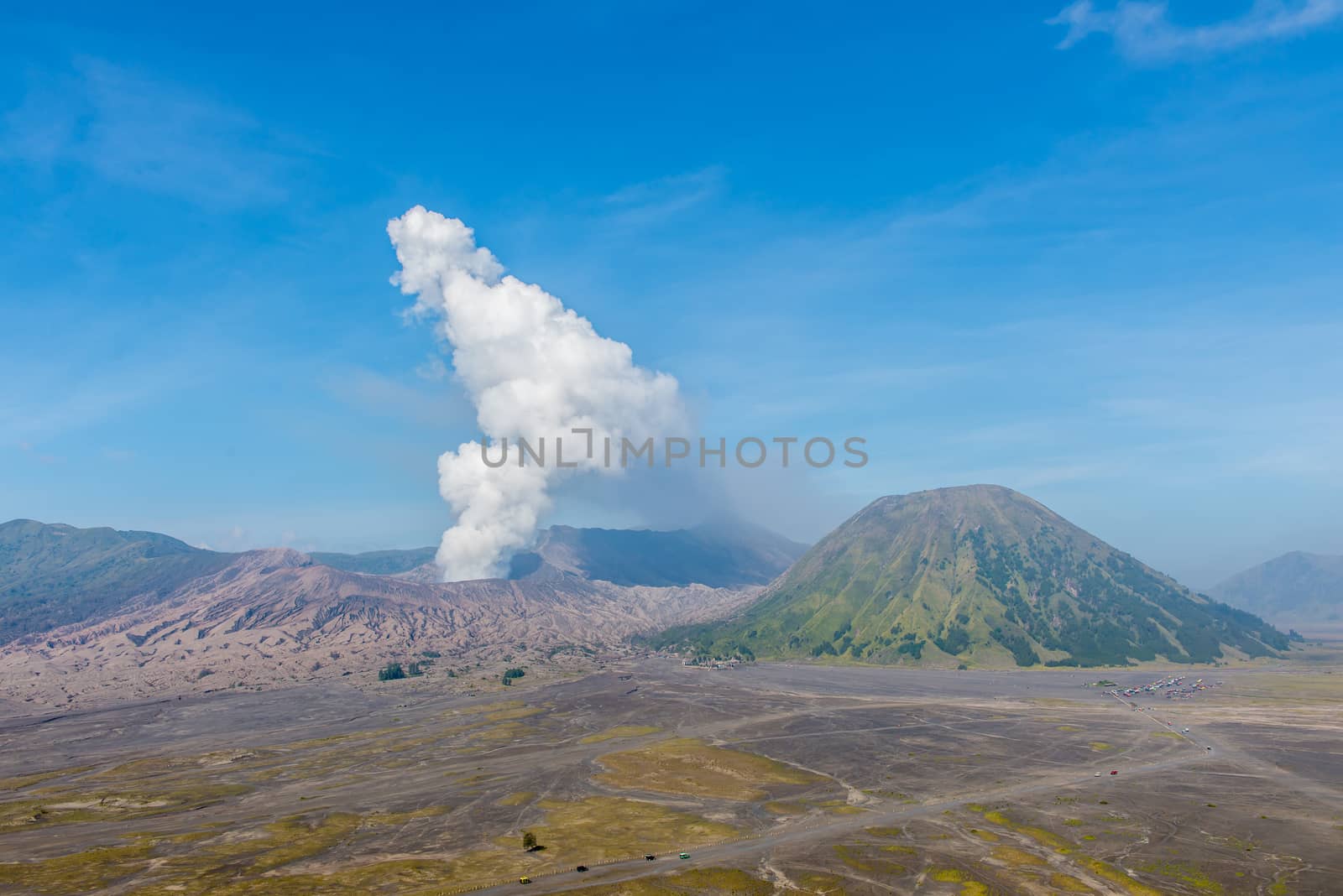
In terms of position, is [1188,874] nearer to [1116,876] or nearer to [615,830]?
[1116,876]

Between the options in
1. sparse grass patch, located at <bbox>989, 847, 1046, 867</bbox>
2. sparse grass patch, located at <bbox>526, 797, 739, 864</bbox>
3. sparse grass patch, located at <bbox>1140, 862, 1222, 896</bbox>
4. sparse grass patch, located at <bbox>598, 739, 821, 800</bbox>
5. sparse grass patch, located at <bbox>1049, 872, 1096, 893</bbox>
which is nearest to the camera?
sparse grass patch, located at <bbox>1049, 872, 1096, 893</bbox>

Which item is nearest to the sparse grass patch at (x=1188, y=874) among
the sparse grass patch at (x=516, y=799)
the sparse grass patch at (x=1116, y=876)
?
the sparse grass patch at (x=1116, y=876)

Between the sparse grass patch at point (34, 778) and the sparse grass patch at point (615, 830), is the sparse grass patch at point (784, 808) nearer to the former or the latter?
the sparse grass patch at point (615, 830)

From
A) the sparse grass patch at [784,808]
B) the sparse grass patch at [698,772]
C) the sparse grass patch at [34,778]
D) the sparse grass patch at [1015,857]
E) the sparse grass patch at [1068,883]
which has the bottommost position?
the sparse grass patch at [34,778]

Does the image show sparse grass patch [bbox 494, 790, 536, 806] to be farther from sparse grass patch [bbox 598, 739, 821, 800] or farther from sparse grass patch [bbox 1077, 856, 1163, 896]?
sparse grass patch [bbox 1077, 856, 1163, 896]

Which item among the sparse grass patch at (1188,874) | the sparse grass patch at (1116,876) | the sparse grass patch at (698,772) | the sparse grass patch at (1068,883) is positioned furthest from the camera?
the sparse grass patch at (698,772)

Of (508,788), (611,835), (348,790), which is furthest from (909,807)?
(348,790)

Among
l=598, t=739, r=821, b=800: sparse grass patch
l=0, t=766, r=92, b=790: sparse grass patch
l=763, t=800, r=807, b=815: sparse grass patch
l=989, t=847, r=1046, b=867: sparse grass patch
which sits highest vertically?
l=989, t=847, r=1046, b=867: sparse grass patch

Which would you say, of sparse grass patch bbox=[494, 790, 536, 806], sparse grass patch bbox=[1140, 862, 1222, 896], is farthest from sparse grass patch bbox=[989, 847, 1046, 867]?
sparse grass patch bbox=[494, 790, 536, 806]

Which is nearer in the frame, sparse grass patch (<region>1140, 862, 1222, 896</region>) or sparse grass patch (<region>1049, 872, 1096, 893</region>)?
sparse grass patch (<region>1049, 872, 1096, 893</region>)

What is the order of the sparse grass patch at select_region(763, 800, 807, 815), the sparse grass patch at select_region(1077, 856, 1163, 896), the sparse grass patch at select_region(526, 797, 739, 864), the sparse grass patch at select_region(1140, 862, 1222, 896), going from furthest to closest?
the sparse grass patch at select_region(763, 800, 807, 815), the sparse grass patch at select_region(526, 797, 739, 864), the sparse grass patch at select_region(1140, 862, 1222, 896), the sparse grass patch at select_region(1077, 856, 1163, 896)

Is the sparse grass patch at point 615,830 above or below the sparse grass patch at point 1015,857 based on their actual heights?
below
